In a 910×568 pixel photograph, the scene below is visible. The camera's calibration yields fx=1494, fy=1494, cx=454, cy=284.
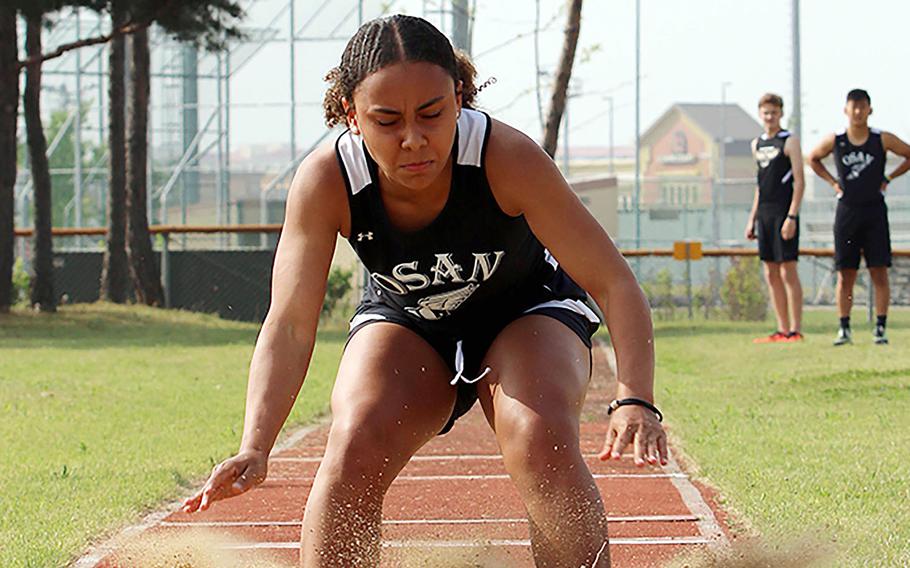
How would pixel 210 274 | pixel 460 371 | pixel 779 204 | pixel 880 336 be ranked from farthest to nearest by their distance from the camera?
pixel 210 274 < pixel 779 204 < pixel 880 336 < pixel 460 371

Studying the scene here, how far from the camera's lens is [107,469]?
7.63m

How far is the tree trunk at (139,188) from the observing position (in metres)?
23.3

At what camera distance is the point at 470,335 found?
15.5ft

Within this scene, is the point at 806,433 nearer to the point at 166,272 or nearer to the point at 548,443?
the point at 548,443

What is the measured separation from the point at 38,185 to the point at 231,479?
18.9m

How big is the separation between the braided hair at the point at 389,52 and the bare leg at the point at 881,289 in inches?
393

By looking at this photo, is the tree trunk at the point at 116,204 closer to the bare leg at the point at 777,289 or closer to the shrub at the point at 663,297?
the shrub at the point at 663,297

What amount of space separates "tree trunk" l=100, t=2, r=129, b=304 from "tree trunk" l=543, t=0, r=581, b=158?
963 centimetres

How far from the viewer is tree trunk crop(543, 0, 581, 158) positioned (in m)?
14.9

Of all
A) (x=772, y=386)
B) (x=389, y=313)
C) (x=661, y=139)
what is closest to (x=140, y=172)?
(x=772, y=386)

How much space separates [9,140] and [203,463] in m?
13.0

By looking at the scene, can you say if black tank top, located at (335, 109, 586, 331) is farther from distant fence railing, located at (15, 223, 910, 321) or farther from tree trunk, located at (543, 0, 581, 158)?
distant fence railing, located at (15, 223, 910, 321)

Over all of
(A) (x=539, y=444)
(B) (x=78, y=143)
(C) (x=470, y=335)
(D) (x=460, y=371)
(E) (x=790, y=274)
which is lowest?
(A) (x=539, y=444)

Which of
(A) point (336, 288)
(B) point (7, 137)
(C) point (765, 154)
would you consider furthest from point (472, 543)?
(A) point (336, 288)
